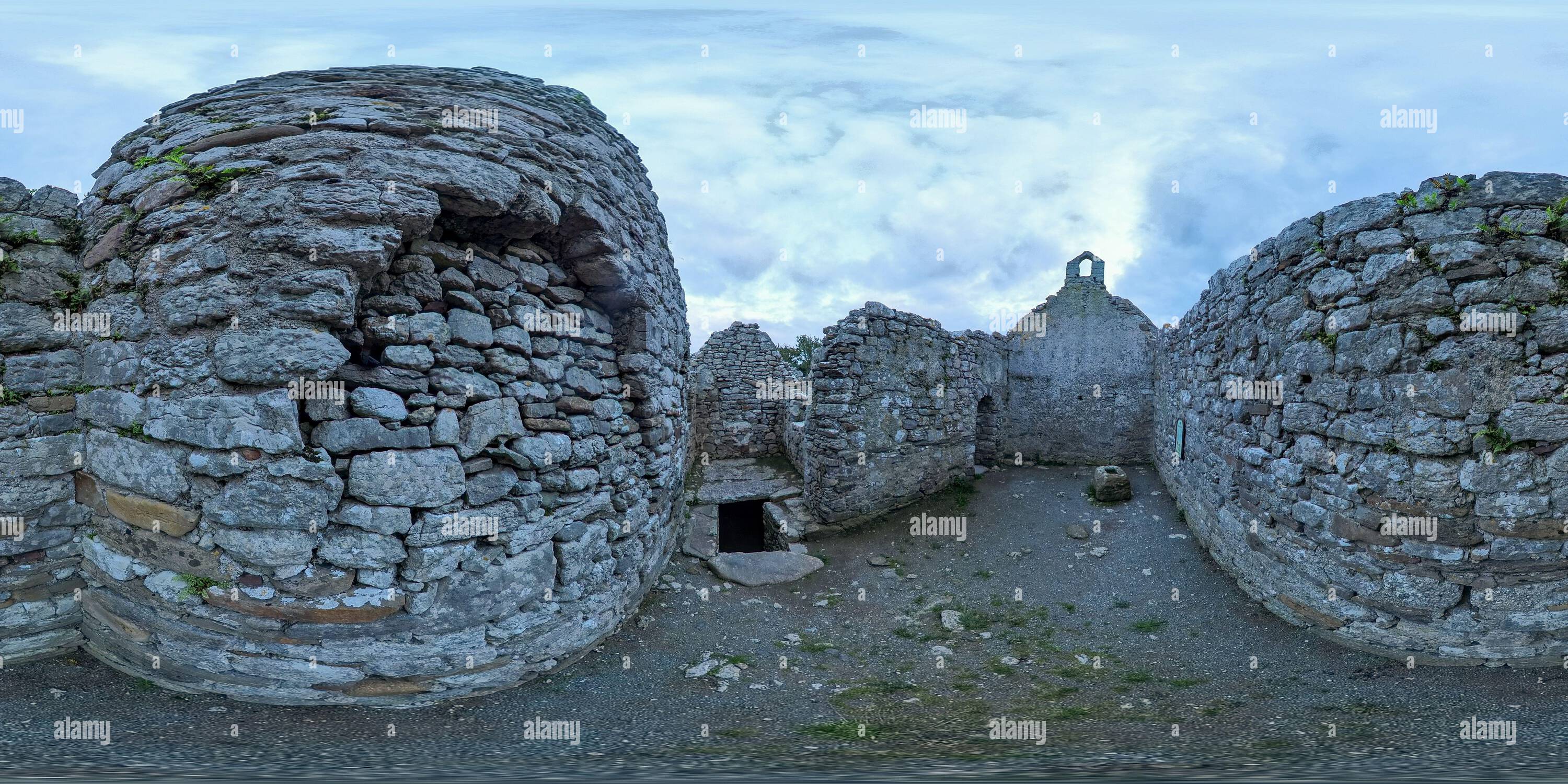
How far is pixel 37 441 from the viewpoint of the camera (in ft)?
13.0

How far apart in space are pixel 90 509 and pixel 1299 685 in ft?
28.7

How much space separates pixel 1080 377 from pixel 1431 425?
955cm

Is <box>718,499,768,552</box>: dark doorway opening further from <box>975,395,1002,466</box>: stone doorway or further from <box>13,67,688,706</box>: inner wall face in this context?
<box>13,67,688,706</box>: inner wall face

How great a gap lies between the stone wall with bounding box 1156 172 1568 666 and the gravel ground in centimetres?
40

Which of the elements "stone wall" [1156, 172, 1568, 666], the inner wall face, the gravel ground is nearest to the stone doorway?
the gravel ground

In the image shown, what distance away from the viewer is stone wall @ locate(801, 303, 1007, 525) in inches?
351

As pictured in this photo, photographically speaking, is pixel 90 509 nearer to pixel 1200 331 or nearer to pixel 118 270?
pixel 118 270

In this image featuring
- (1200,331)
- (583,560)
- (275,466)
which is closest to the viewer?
(275,466)

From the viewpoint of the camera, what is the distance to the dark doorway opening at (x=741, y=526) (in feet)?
34.6

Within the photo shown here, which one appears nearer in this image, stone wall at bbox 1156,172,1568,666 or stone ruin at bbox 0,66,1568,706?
stone ruin at bbox 0,66,1568,706

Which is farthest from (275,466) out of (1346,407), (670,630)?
(1346,407)

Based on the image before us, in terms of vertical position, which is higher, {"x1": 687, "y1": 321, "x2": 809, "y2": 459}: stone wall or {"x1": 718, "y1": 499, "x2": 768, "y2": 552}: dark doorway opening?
{"x1": 687, "y1": 321, "x2": 809, "y2": 459}: stone wall

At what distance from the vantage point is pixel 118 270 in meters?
3.82

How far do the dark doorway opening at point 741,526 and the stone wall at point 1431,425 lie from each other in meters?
7.32
